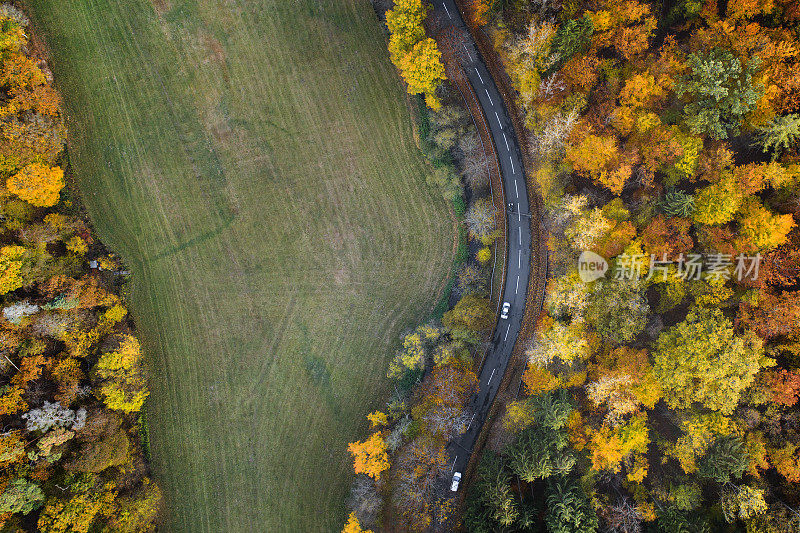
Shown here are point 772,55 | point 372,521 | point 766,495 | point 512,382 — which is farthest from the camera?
point 512,382

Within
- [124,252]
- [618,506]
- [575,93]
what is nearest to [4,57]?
[124,252]

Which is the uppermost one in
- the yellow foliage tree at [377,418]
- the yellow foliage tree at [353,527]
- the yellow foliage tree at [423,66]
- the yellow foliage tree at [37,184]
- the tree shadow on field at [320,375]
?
the yellow foliage tree at [423,66]

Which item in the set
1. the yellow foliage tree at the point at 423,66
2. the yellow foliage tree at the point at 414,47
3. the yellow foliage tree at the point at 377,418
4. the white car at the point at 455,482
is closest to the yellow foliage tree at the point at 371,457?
the yellow foliage tree at the point at 377,418

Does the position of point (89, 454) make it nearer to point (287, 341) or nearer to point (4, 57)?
point (287, 341)

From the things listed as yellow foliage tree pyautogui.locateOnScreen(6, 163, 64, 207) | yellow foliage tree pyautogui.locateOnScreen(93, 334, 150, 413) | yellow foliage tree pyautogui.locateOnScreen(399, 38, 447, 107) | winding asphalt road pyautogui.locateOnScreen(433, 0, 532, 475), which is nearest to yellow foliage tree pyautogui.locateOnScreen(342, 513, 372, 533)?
winding asphalt road pyautogui.locateOnScreen(433, 0, 532, 475)

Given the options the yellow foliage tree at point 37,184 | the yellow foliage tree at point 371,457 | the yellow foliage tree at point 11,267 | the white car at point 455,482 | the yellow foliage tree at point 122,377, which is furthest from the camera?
the white car at point 455,482

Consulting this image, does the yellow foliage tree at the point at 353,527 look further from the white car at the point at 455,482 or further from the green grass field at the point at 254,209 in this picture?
the white car at the point at 455,482
